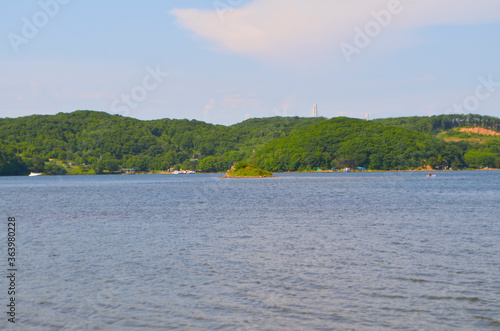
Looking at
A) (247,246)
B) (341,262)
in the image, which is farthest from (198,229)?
(341,262)

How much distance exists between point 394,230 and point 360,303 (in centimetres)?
1915

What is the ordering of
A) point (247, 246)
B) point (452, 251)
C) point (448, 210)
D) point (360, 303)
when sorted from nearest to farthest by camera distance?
point (360, 303)
point (452, 251)
point (247, 246)
point (448, 210)

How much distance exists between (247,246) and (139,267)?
24.3 feet

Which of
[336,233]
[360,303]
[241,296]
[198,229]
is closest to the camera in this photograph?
[360,303]

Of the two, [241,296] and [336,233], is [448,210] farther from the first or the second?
[241,296]

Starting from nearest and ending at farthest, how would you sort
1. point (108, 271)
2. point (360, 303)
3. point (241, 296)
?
point (360, 303)
point (241, 296)
point (108, 271)

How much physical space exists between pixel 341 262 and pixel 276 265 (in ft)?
10.1

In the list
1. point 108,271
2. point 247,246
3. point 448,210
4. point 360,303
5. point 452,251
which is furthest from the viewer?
point 448,210

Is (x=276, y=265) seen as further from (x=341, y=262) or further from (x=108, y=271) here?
(x=108, y=271)

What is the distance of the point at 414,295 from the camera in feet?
58.2

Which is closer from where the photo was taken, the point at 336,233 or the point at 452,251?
the point at 452,251

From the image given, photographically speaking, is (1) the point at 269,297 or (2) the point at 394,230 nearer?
(1) the point at 269,297

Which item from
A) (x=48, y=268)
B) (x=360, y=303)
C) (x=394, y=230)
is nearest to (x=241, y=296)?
(x=360, y=303)

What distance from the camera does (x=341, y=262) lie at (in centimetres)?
2355
